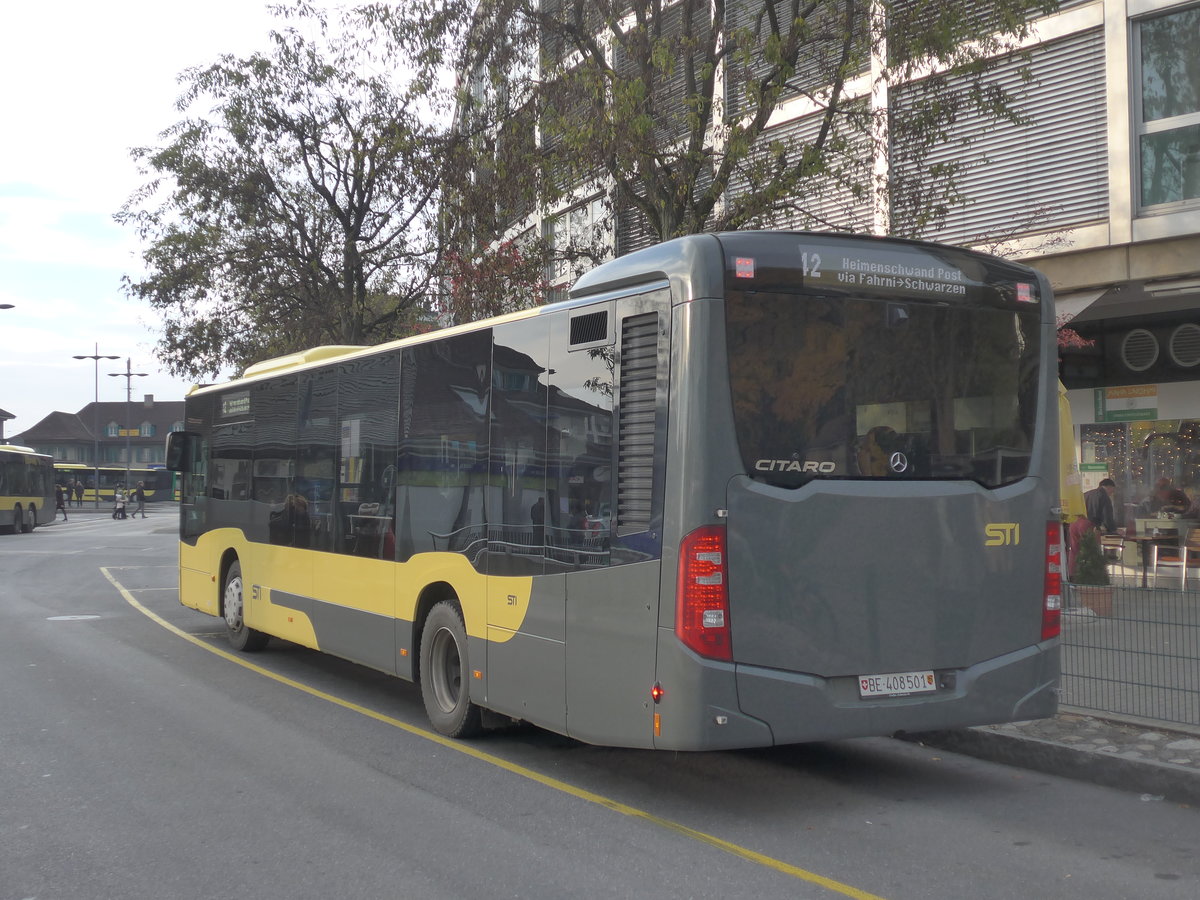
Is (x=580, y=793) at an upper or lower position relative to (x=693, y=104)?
lower

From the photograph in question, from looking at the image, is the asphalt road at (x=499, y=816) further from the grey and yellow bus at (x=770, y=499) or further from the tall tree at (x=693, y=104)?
the tall tree at (x=693, y=104)

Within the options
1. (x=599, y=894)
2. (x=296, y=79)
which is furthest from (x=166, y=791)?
(x=296, y=79)

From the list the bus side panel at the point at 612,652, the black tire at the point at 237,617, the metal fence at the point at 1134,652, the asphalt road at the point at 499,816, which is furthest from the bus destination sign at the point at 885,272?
the black tire at the point at 237,617

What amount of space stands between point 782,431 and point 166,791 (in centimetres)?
402

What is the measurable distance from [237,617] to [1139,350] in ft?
42.2

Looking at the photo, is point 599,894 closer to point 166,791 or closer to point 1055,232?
point 166,791

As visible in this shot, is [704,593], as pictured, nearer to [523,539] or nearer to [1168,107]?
[523,539]

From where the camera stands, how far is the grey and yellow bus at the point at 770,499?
20.3 feet

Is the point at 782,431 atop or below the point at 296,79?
below

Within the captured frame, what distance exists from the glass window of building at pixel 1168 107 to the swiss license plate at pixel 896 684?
35.4 ft

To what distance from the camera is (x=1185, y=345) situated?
55.6 ft

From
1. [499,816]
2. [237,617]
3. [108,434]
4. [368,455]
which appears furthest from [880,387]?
[108,434]

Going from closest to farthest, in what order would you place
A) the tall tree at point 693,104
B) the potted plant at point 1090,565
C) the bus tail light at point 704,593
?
the bus tail light at point 704,593, the potted plant at point 1090,565, the tall tree at point 693,104

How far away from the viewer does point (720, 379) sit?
20.3 ft
